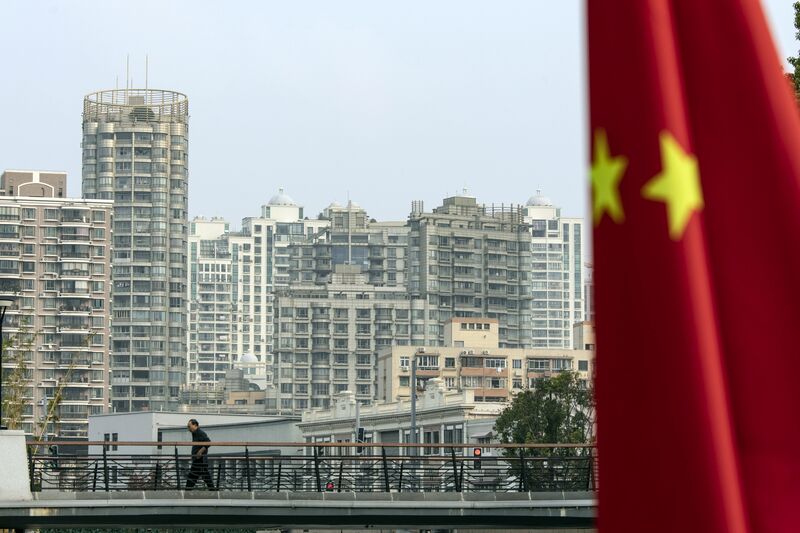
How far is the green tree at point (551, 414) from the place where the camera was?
7175 centimetres

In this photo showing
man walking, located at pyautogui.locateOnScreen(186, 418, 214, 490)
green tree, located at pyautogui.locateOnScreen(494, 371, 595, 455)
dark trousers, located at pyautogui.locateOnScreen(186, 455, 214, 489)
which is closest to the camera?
man walking, located at pyautogui.locateOnScreen(186, 418, 214, 490)

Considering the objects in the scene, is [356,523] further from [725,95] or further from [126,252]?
[126,252]

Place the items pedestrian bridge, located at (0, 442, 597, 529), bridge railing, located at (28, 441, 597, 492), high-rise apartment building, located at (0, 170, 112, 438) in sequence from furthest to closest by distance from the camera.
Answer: high-rise apartment building, located at (0, 170, 112, 438)
bridge railing, located at (28, 441, 597, 492)
pedestrian bridge, located at (0, 442, 597, 529)

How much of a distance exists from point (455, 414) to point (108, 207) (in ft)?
254

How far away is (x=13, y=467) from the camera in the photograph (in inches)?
1004

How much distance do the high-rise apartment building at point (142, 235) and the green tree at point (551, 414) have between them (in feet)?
391

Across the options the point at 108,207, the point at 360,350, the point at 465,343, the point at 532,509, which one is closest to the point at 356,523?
the point at 532,509

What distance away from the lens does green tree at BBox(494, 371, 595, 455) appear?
71.8 meters

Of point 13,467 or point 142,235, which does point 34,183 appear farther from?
point 13,467

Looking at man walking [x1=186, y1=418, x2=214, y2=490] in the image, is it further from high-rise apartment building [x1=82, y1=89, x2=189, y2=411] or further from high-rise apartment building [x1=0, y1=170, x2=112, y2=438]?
high-rise apartment building [x1=82, y1=89, x2=189, y2=411]

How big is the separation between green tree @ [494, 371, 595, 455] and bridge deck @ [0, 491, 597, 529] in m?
41.2

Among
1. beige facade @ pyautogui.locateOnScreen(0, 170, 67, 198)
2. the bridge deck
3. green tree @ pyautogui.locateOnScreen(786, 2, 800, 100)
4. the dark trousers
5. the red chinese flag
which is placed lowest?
the bridge deck

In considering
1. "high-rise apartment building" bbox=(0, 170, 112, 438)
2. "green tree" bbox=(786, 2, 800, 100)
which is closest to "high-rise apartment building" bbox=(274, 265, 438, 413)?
"high-rise apartment building" bbox=(0, 170, 112, 438)

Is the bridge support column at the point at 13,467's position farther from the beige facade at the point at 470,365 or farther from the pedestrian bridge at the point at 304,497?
the beige facade at the point at 470,365
